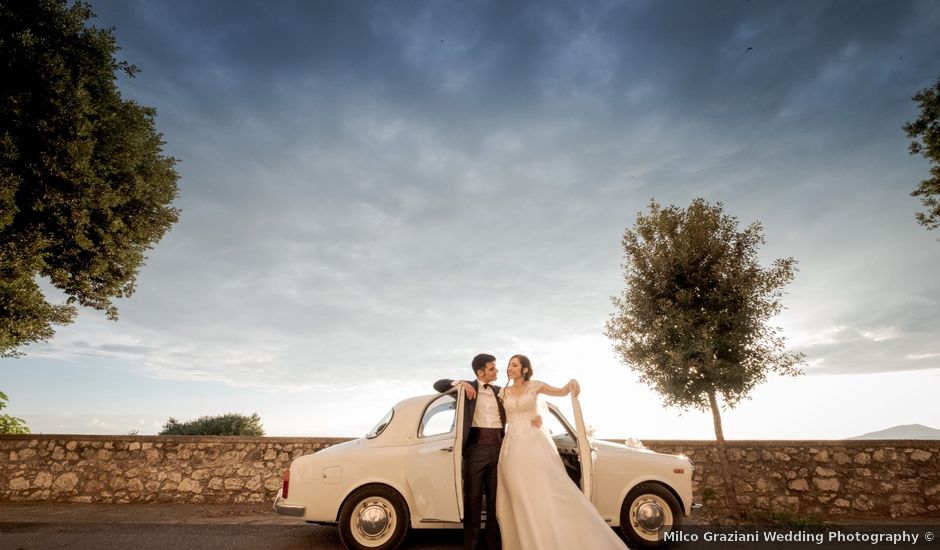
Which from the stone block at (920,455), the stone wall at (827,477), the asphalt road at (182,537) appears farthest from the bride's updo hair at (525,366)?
the stone block at (920,455)

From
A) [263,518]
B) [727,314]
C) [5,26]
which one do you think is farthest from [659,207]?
[5,26]

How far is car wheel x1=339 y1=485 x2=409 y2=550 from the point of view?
4828 mm

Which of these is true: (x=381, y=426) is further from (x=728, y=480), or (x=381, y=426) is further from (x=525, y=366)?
(x=728, y=480)

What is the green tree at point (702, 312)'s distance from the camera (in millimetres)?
9500

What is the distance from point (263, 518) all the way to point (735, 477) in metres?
8.63

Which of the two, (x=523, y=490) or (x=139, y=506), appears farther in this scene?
(x=139, y=506)

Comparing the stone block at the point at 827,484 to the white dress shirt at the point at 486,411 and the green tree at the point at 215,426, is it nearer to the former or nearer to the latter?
the white dress shirt at the point at 486,411

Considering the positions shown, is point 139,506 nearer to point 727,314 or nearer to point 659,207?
point 727,314

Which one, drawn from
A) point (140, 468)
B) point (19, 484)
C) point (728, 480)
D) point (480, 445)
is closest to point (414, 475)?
point (480, 445)

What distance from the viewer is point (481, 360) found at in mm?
4953

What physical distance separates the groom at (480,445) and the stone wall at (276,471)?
509 centimetres

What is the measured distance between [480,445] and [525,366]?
3.24 ft

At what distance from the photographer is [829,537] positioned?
6352 mm

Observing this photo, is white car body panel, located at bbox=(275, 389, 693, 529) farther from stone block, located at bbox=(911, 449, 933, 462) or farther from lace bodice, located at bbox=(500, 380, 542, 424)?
stone block, located at bbox=(911, 449, 933, 462)
